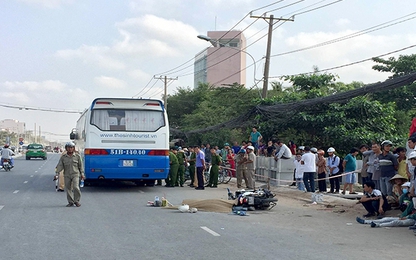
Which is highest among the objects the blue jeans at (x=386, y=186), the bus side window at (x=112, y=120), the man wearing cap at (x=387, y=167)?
the bus side window at (x=112, y=120)

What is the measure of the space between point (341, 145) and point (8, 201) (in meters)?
18.1

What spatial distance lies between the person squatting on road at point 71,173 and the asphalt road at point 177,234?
0.36 metres

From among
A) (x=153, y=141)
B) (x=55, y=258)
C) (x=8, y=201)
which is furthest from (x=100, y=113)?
(x=55, y=258)

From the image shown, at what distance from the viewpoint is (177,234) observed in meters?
10.8

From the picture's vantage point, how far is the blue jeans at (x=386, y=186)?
48.6 feet

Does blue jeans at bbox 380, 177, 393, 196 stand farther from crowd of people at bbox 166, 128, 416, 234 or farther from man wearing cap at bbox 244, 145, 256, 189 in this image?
man wearing cap at bbox 244, 145, 256, 189

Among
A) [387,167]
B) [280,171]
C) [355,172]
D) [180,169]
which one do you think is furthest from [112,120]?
[387,167]

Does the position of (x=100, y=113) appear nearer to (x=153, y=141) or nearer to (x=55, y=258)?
(x=153, y=141)

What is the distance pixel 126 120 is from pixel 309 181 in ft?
22.4

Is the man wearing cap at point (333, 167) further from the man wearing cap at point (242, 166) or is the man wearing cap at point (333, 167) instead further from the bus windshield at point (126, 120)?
the bus windshield at point (126, 120)

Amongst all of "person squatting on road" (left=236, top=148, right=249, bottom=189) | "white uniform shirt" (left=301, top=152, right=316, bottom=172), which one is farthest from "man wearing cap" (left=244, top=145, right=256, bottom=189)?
"white uniform shirt" (left=301, top=152, right=316, bottom=172)

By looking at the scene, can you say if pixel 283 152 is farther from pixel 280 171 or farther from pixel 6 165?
pixel 6 165

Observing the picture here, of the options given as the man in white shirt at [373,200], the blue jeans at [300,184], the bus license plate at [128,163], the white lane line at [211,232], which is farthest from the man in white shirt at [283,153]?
the white lane line at [211,232]

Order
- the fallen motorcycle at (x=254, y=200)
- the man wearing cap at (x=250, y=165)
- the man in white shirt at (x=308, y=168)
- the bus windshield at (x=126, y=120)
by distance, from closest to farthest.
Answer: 1. the fallen motorcycle at (x=254, y=200)
2. the man in white shirt at (x=308, y=168)
3. the bus windshield at (x=126, y=120)
4. the man wearing cap at (x=250, y=165)
